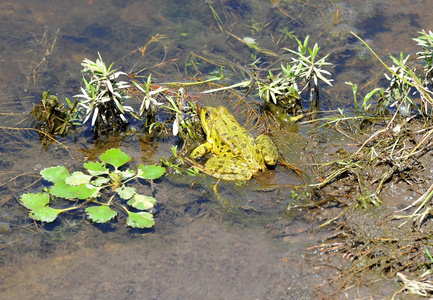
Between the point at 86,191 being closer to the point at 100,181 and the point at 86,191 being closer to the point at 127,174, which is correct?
the point at 100,181

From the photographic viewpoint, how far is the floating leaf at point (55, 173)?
5770 millimetres

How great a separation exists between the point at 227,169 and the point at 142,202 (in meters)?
1.27

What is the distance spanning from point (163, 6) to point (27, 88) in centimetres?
375

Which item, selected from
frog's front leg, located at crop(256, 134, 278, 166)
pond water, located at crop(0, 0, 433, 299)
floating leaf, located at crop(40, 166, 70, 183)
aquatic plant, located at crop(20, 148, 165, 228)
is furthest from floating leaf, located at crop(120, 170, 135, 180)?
frog's front leg, located at crop(256, 134, 278, 166)

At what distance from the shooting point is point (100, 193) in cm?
570

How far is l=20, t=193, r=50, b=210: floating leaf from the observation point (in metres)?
5.43

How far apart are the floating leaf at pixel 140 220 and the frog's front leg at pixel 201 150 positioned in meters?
1.32

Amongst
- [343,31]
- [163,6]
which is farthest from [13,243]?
[343,31]

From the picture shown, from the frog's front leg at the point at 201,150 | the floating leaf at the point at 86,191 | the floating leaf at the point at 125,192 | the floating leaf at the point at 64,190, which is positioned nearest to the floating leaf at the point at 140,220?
the floating leaf at the point at 125,192

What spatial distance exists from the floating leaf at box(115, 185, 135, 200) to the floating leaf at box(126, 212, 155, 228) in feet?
0.89

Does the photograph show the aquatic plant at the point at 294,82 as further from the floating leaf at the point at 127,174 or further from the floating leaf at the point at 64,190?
the floating leaf at the point at 64,190

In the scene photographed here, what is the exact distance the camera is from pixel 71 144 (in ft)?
22.0

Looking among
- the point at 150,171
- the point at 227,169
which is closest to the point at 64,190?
the point at 150,171

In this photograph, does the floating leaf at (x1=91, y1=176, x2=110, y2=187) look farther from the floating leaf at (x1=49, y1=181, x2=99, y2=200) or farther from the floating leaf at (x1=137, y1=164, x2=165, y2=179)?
the floating leaf at (x1=137, y1=164, x2=165, y2=179)
